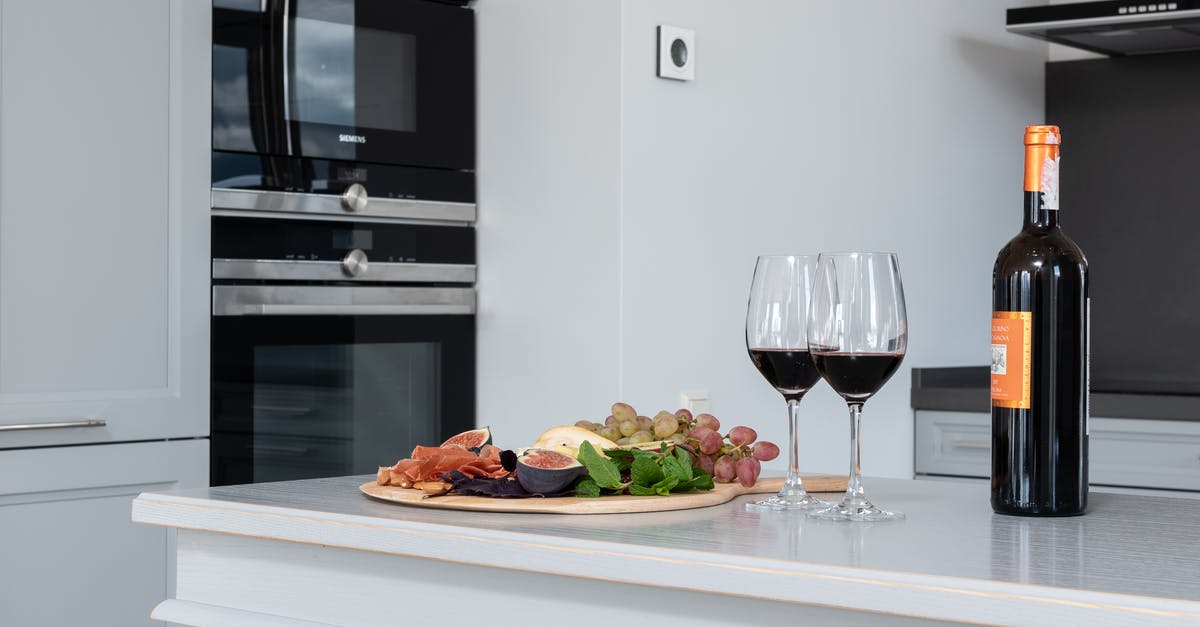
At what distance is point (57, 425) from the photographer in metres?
2.23

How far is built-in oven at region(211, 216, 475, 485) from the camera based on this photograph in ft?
8.08

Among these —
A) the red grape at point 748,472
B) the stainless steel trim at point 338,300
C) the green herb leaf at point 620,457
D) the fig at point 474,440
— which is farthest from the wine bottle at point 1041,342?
the stainless steel trim at point 338,300

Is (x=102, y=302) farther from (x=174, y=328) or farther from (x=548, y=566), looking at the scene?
(x=548, y=566)

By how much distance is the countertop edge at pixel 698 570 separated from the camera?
837 mm

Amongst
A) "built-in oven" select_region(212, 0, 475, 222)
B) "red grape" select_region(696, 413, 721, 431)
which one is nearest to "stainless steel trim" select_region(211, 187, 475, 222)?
"built-in oven" select_region(212, 0, 475, 222)

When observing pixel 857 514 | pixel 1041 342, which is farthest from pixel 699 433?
pixel 1041 342

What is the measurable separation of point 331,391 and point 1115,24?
198 centimetres

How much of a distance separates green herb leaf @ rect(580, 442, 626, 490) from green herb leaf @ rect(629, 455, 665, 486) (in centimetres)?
2

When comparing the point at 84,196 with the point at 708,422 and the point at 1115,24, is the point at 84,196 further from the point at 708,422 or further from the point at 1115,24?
the point at 1115,24

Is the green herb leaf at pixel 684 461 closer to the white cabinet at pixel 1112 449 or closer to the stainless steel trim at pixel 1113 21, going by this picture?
the white cabinet at pixel 1112 449

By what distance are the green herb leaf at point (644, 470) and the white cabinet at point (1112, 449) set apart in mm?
2036

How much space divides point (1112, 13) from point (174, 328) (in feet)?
7.11

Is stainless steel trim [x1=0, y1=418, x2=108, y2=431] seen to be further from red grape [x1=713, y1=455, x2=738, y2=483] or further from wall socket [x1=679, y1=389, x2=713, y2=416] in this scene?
red grape [x1=713, y1=455, x2=738, y2=483]

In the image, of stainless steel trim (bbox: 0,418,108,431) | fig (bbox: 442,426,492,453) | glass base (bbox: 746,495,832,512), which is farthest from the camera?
stainless steel trim (bbox: 0,418,108,431)
